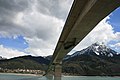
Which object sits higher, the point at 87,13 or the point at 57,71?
the point at 87,13

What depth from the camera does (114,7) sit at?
590 inches

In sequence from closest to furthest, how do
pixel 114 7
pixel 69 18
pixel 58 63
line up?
1. pixel 114 7
2. pixel 69 18
3. pixel 58 63

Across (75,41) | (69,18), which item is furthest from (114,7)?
(75,41)

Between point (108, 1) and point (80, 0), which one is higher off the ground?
point (80, 0)

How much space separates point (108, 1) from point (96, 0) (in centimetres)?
78

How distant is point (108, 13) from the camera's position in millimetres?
16469

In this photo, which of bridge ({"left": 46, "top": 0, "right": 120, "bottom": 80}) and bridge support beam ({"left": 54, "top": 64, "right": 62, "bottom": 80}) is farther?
bridge support beam ({"left": 54, "top": 64, "right": 62, "bottom": 80})

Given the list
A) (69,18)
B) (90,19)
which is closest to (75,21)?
(69,18)

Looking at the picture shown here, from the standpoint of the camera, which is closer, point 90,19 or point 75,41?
point 90,19

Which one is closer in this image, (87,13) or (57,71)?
(87,13)

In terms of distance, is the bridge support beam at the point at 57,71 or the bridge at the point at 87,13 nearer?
the bridge at the point at 87,13

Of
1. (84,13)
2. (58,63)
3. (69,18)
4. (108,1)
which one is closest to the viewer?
(108,1)

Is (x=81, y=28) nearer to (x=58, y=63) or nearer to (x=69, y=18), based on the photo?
(x=69, y=18)

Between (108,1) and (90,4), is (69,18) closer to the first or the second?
(90,4)
